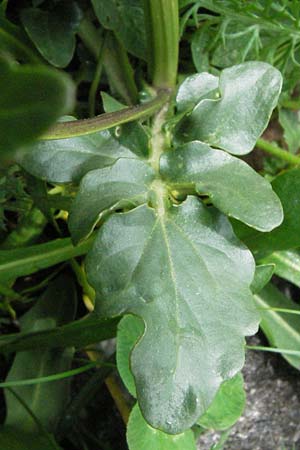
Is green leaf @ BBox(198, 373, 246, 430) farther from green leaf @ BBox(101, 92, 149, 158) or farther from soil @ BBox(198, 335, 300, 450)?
green leaf @ BBox(101, 92, 149, 158)

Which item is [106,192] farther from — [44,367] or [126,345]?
[44,367]

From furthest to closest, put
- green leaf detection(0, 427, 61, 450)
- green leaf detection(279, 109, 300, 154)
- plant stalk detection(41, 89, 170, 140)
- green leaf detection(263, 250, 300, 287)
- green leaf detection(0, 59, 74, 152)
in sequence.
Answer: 1. green leaf detection(279, 109, 300, 154)
2. green leaf detection(263, 250, 300, 287)
3. green leaf detection(0, 427, 61, 450)
4. plant stalk detection(41, 89, 170, 140)
5. green leaf detection(0, 59, 74, 152)

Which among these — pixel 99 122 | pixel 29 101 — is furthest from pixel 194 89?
pixel 29 101

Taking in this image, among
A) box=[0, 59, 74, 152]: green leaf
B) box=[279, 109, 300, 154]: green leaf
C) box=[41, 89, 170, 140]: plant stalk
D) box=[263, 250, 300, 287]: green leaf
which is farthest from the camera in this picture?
box=[279, 109, 300, 154]: green leaf

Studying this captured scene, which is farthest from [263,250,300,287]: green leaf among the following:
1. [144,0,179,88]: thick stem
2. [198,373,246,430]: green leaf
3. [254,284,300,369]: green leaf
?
[144,0,179,88]: thick stem

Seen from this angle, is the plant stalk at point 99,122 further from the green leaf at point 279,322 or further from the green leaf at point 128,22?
the green leaf at point 279,322

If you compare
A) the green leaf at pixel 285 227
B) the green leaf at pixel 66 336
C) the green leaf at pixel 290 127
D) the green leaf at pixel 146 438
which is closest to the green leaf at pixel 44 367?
the green leaf at pixel 66 336

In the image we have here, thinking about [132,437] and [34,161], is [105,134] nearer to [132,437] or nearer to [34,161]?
[34,161]
